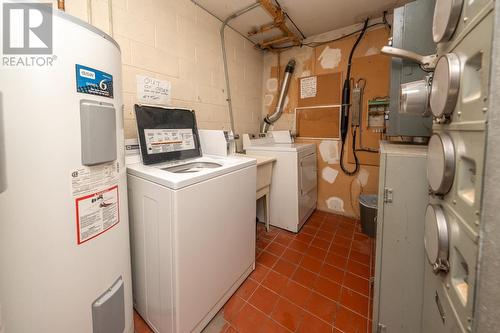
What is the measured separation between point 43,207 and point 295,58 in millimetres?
3016

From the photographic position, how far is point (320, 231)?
7.53ft

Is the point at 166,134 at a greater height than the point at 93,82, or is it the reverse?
the point at 93,82

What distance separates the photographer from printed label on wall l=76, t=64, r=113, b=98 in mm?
726

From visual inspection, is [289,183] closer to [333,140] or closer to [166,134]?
[333,140]

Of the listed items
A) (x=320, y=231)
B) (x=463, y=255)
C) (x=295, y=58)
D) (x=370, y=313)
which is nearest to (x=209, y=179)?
(x=463, y=255)

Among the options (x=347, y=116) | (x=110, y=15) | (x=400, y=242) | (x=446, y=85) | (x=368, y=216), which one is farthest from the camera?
(x=347, y=116)

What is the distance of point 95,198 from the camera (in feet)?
2.64

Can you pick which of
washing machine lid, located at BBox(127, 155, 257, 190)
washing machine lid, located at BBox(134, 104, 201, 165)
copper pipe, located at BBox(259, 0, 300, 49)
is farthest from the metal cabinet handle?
copper pipe, located at BBox(259, 0, 300, 49)

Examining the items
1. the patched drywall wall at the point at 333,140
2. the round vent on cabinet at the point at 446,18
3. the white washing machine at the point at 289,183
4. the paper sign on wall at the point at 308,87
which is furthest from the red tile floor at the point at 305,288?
the paper sign on wall at the point at 308,87

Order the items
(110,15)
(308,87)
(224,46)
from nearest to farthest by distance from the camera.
→ (110,15) → (224,46) → (308,87)

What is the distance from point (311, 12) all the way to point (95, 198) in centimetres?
258

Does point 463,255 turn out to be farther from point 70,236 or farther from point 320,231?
point 320,231

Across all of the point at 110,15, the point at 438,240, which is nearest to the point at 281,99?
the point at 110,15

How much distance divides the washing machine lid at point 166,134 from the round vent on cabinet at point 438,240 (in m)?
1.45
